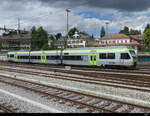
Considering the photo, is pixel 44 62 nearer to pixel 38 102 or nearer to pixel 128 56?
pixel 128 56

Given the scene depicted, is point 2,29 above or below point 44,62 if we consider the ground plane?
above

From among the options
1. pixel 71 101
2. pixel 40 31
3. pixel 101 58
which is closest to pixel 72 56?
pixel 101 58

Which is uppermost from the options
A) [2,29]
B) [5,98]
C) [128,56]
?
[2,29]

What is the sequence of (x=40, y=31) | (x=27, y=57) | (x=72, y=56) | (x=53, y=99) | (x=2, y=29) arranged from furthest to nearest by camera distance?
1. (x=40, y=31)
2. (x=27, y=57)
3. (x=72, y=56)
4. (x=2, y=29)
5. (x=53, y=99)

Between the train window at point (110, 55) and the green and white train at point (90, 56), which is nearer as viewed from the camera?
the green and white train at point (90, 56)

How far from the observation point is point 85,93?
10656mm

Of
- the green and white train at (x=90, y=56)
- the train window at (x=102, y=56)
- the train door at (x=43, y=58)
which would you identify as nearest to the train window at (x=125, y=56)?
the green and white train at (x=90, y=56)

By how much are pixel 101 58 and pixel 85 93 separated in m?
13.4

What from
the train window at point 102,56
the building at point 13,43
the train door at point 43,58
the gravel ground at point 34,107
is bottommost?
the gravel ground at point 34,107

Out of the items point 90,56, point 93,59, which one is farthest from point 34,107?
point 90,56

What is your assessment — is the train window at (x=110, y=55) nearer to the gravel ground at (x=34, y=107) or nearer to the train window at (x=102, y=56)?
the train window at (x=102, y=56)

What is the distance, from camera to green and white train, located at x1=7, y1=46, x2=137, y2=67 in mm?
21609

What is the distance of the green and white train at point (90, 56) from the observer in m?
21.6

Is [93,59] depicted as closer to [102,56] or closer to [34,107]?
[102,56]
